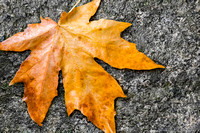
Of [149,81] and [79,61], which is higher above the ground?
[79,61]

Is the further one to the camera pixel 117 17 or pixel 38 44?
pixel 117 17

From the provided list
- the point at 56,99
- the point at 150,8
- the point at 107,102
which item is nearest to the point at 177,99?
the point at 107,102

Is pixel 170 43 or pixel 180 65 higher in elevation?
pixel 170 43

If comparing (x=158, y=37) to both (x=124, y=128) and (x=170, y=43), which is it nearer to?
(x=170, y=43)
